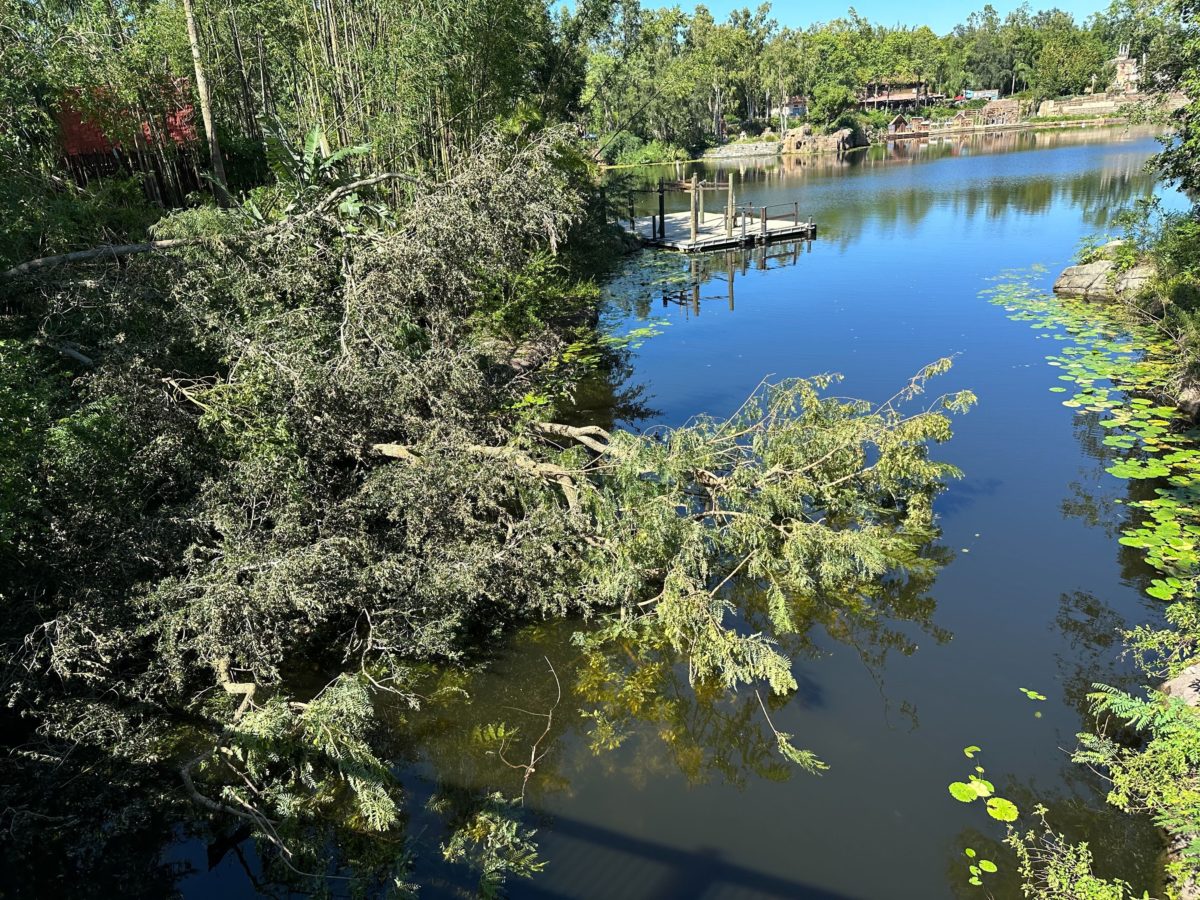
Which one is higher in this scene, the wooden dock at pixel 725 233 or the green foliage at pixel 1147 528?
the wooden dock at pixel 725 233

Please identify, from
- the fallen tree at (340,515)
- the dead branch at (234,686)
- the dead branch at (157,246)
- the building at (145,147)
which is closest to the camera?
the fallen tree at (340,515)

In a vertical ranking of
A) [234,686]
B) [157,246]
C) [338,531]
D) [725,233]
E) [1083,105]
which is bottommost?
[234,686]

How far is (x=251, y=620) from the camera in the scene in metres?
5.37

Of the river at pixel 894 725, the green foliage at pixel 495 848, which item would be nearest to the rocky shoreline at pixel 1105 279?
the river at pixel 894 725

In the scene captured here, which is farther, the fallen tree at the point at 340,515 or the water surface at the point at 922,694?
the fallen tree at the point at 340,515

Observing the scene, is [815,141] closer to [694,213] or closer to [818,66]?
[818,66]

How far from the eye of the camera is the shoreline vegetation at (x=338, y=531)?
16.3 ft

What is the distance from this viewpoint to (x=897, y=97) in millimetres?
72000

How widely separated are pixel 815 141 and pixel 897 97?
19.2 meters

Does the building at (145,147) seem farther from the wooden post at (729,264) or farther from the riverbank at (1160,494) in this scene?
the riverbank at (1160,494)

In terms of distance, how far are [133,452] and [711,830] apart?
5.46 m

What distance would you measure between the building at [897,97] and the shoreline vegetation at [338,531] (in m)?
72.9

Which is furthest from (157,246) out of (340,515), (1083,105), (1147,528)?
(1083,105)

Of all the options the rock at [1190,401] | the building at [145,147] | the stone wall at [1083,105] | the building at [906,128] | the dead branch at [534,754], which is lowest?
the dead branch at [534,754]
